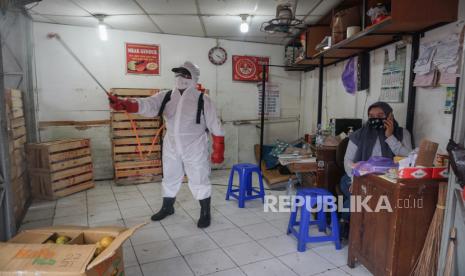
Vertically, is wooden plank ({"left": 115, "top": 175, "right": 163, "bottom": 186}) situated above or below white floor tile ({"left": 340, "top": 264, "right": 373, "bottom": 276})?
above

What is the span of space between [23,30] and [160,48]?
173 cm

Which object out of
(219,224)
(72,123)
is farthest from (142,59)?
(219,224)

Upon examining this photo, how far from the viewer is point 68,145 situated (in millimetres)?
3645

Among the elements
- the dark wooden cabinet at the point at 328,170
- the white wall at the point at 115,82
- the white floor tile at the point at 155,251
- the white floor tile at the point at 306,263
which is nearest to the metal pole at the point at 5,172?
the white floor tile at the point at 155,251

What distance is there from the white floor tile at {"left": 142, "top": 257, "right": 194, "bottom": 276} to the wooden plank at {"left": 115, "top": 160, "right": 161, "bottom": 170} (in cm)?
224

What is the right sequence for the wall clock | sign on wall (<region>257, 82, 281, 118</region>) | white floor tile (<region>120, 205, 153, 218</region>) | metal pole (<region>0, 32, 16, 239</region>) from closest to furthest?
1. metal pole (<region>0, 32, 16, 239</region>)
2. white floor tile (<region>120, 205, 153, 218</region>)
3. the wall clock
4. sign on wall (<region>257, 82, 281, 118</region>)

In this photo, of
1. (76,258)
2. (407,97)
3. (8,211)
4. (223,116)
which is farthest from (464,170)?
(223,116)

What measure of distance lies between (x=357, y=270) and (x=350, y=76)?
2279mm

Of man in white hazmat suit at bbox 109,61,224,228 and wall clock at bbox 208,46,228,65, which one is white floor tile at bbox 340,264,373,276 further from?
wall clock at bbox 208,46,228,65

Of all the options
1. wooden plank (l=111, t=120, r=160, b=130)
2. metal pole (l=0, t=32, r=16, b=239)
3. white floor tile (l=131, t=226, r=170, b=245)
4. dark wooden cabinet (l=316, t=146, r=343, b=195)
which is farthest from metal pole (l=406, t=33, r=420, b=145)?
wooden plank (l=111, t=120, r=160, b=130)

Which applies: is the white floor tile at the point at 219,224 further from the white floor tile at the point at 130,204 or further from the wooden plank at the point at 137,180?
the wooden plank at the point at 137,180

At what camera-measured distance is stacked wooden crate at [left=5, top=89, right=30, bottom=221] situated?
278 cm

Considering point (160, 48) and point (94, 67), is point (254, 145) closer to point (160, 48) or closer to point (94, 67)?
point (160, 48)

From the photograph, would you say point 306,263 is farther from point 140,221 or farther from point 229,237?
point 140,221
